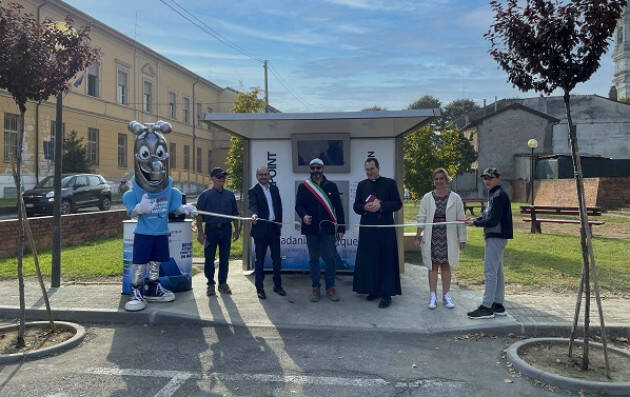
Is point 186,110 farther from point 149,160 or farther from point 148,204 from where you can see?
point 148,204

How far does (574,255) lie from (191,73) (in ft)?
146

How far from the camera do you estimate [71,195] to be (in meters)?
18.6

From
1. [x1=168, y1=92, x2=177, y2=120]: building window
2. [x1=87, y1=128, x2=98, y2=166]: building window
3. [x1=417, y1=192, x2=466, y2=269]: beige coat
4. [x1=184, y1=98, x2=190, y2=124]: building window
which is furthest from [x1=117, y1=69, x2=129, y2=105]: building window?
[x1=417, y1=192, x2=466, y2=269]: beige coat

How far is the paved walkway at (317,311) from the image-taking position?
18.1 feet

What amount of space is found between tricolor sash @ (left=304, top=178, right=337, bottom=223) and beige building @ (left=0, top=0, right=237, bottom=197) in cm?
2046

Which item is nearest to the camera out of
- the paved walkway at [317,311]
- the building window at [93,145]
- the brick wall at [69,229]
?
the paved walkway at [317,311]

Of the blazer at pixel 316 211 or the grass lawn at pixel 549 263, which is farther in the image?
the grass lawn at pixel 549 263

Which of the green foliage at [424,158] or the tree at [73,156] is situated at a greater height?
the tree at [73,156]

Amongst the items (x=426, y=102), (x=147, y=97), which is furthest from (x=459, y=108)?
(x=147, y=97)

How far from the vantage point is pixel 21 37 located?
4812 millimetres

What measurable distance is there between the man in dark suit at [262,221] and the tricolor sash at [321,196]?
0.54 meters

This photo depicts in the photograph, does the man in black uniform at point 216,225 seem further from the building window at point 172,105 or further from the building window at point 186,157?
the building window at point 186,157

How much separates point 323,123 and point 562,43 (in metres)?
3.75

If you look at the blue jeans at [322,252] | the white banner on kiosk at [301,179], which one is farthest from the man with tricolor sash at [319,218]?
→ the white banner on kiosk at [301,179]
